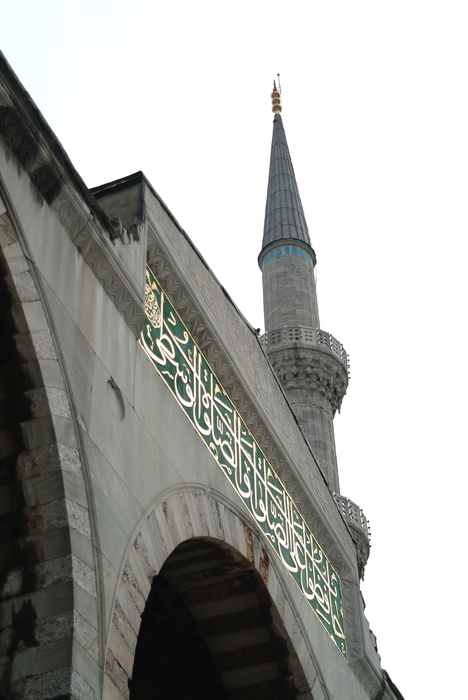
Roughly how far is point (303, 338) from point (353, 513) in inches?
146

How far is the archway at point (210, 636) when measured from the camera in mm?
6449

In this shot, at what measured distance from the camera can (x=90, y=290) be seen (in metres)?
5.11

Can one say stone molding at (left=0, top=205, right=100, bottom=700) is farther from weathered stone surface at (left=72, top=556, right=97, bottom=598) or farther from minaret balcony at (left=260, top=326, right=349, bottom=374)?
minaret balcony at (left=260, top=326, right=349, bottom=374)

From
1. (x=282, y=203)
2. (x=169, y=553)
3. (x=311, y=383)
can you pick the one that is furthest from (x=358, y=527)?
(x=169, y=553)

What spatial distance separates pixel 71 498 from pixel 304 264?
17.5 m

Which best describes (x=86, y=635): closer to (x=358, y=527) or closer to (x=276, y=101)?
(x=358, y=527)

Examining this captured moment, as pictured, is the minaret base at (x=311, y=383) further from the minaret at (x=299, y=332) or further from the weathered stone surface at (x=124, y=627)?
the weathered stone surface at (x=124, y=627)

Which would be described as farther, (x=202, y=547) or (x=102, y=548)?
(x=202, y=547)

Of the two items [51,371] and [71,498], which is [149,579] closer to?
[71,498]

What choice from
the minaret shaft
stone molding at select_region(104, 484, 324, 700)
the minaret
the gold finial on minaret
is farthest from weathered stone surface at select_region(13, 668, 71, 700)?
the gold finial on minaret

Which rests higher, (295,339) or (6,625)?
(295,339)

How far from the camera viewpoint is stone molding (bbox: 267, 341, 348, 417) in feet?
61.5

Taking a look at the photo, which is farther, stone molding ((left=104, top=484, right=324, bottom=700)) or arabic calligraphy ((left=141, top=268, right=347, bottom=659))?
arabic calligraphy ((left=141, top=268, right=347, bottom=659))

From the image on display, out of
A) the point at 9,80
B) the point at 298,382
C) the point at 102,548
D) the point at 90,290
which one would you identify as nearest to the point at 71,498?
the point at 102,548
